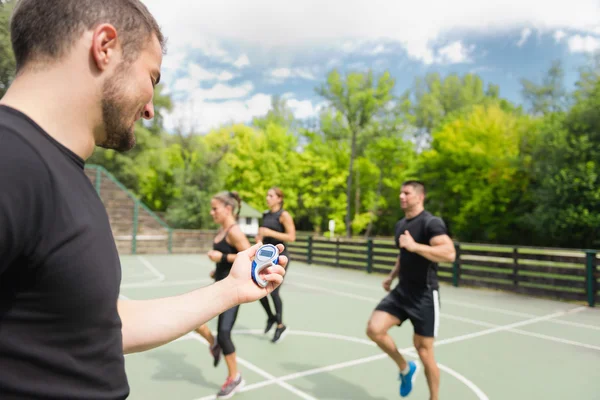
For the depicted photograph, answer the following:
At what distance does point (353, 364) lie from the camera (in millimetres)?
5379

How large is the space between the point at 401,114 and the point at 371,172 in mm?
5990

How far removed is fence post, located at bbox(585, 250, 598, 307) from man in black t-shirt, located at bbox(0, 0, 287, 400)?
35.4ft

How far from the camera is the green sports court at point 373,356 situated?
464cm

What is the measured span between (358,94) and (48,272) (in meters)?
31.6

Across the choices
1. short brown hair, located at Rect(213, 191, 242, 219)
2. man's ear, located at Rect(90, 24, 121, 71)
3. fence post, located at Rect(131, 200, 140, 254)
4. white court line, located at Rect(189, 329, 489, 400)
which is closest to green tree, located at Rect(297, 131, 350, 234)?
fence post, located at Rect(131, 200, 140, 254)

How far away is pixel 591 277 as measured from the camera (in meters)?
9.52

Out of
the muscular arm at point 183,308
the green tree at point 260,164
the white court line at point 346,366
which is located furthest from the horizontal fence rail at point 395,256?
the green tree at point 260,164

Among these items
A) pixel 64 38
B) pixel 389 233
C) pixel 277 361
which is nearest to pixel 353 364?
pixel 277 361

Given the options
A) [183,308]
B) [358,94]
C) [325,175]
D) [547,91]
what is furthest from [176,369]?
[547,91]

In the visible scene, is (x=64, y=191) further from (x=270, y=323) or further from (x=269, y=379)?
(x=270, y=323)

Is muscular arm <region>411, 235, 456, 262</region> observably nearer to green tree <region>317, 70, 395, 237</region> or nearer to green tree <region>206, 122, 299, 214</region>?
green tree <region>317, 70, 395, 237</region>

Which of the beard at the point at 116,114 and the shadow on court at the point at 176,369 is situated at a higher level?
the beard at the point at 116,114

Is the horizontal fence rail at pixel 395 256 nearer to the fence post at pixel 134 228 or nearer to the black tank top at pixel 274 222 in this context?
the fence post at pixel 134 228

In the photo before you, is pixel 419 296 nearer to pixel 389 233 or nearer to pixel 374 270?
pixel 374 270
